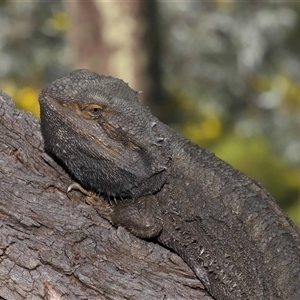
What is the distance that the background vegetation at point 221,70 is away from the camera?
11562 millimetres

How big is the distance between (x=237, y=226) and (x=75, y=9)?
584 cm

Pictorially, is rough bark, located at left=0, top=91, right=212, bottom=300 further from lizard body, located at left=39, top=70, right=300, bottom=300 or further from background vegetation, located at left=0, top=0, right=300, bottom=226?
background vegetation, located at left=0, top=0, right=300, bottom=226

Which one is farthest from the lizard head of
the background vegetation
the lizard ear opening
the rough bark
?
the background vegetation

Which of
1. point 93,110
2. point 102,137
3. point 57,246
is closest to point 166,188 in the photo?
point 102,137

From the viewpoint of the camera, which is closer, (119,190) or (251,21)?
(119,190)

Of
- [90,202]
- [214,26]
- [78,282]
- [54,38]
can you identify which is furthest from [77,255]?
[54,38]

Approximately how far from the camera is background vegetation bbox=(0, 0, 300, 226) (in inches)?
455

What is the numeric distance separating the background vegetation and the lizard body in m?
6.82

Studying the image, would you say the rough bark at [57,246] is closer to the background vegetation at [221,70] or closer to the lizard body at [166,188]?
the lizard body at [166,188]

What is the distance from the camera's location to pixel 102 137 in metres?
3.72

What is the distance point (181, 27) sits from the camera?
12719mm

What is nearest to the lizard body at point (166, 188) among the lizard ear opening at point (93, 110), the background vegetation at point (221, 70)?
the lizard ear opening at point (93, 110)

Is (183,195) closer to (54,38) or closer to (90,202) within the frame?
(90,202)

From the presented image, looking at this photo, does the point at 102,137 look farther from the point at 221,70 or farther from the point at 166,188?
the point at 221,70
